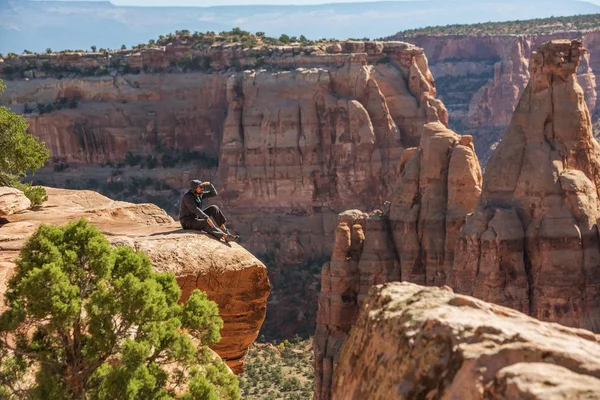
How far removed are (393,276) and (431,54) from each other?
106819mm

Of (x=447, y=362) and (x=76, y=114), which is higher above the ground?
(x=447, y=362)

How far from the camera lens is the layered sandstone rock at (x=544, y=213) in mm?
44062

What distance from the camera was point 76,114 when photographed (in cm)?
9200

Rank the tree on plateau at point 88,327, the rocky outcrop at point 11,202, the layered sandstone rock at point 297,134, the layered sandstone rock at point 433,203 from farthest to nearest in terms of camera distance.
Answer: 1. the layered sandstone rock at point 297,134
2. the layered sandstone rock at point 433,203
3. the rocky outcrop at point 11,202
4. the tree on plateau at point 88,327

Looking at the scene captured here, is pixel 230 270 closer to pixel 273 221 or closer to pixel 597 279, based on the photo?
pixel 597 279

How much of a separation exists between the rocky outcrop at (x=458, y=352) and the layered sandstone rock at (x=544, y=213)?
103ft

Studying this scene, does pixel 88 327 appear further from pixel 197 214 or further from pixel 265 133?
pixel 265 133

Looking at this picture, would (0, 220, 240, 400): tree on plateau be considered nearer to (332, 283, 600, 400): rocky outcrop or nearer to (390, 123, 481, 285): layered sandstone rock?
(332, 283, 600, 400): rocky outcrop

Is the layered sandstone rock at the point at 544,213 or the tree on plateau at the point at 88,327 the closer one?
the tree on plateau at the point at 88,327

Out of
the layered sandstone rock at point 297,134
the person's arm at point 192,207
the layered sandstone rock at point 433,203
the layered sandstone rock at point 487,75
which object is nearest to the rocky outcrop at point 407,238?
the layered sandstone rock at point 433,203

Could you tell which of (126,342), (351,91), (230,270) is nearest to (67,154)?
(351,91)

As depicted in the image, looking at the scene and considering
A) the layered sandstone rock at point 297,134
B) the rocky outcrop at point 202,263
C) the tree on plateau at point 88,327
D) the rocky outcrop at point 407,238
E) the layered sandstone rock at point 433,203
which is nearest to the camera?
the tree on plateau at point 88,327

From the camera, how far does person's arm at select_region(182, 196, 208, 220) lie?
25.8m

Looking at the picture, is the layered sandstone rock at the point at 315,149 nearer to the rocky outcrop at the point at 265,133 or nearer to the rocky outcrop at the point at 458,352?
the rocky outcrop at the point at 265,133
